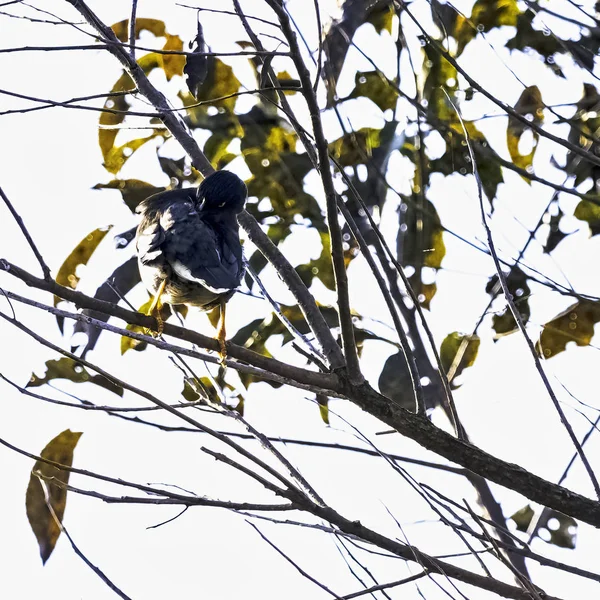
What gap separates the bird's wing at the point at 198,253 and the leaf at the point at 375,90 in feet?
4.10

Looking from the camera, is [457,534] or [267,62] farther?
[267,62]

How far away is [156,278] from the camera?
4.02 meters

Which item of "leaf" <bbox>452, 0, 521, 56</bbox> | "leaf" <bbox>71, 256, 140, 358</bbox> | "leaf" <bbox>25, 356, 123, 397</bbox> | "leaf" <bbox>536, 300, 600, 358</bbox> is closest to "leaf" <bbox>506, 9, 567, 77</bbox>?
"leaf" <bbox>452, 0, 521, 56</bbox>

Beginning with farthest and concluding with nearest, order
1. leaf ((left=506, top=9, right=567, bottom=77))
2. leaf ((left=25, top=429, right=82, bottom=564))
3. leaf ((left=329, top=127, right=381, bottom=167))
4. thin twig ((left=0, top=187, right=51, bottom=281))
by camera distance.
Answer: leaf ((left=329, top=127, right=381, bottom=167)), leaf ((left=506, top=9, right=567, bottom=77)), leaf ((left=25, top=429, right=82, bottom=564)), thin twig ((left=0, top=187, right=51, bottom=281))

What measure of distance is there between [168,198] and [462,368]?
5.67 feet

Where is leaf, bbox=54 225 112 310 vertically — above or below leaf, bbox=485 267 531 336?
below

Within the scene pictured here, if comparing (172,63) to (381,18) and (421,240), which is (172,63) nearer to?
(381,18)

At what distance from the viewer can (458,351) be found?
14.6 feet

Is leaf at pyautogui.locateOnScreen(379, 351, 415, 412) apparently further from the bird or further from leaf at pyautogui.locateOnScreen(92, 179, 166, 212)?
leaf at pyautogui.locateOnScreen(92, 179, 166, 212)

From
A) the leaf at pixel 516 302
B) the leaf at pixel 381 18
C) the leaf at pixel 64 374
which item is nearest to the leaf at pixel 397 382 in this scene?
the leaf at pixel 516 302

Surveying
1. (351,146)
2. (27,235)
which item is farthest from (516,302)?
(27,235)

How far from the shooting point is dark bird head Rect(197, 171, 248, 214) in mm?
4328

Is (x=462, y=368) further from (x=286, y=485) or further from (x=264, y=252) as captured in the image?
(x=286, y=485)

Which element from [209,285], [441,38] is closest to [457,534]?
[209,285]
